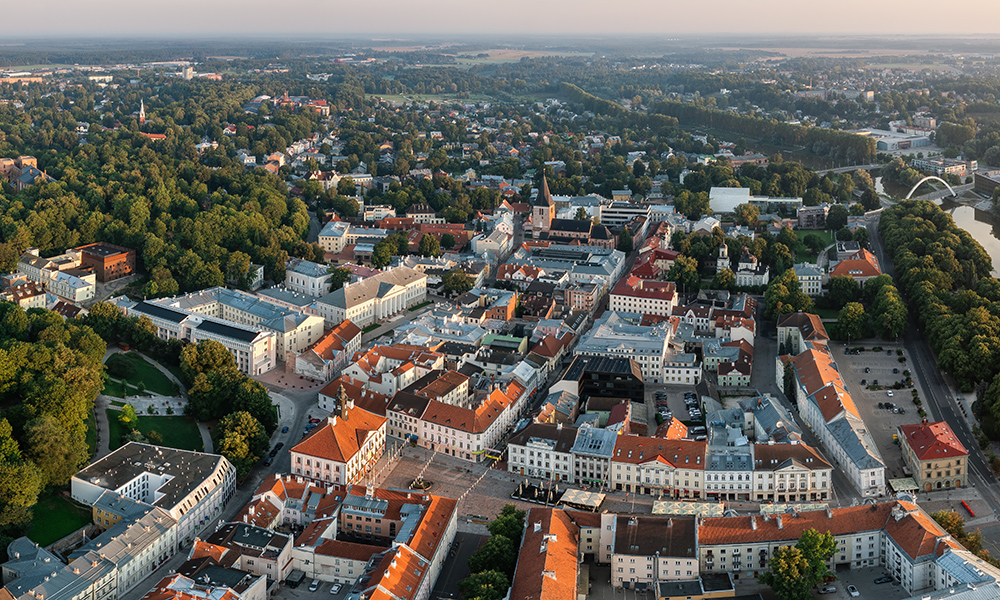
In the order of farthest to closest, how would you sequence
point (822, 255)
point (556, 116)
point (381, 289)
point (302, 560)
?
point (556, 116) → point (822, 255) → point (381, 289) → point (302, 560)

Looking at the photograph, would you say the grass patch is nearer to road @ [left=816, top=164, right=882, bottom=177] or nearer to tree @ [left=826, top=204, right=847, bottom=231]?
tree @ [left=826, top=204, right=847, bottom=231]

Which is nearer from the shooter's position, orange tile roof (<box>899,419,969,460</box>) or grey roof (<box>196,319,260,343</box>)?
orange tile roof (<box>899,419,969,460</box>)

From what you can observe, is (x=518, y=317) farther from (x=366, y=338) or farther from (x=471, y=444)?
(x=471, y=444)

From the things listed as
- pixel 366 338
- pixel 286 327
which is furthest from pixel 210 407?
pixel 366 338

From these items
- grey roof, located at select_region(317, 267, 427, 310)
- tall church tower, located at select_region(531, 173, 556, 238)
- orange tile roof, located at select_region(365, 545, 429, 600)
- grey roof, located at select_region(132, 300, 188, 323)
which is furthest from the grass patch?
tall church tower, located at select_region(531, 173, 556, 238)

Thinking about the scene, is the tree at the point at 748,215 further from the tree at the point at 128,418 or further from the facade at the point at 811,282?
the tree at the point at 128,418

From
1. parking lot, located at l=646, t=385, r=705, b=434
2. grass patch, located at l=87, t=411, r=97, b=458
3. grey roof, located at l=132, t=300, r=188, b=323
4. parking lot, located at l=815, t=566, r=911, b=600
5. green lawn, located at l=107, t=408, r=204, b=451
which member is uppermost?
grey roof, located at l=132, t=300, r=188, b=323

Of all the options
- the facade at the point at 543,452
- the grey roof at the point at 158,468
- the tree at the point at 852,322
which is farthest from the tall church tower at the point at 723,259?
the grey roof at the point at 158,468
